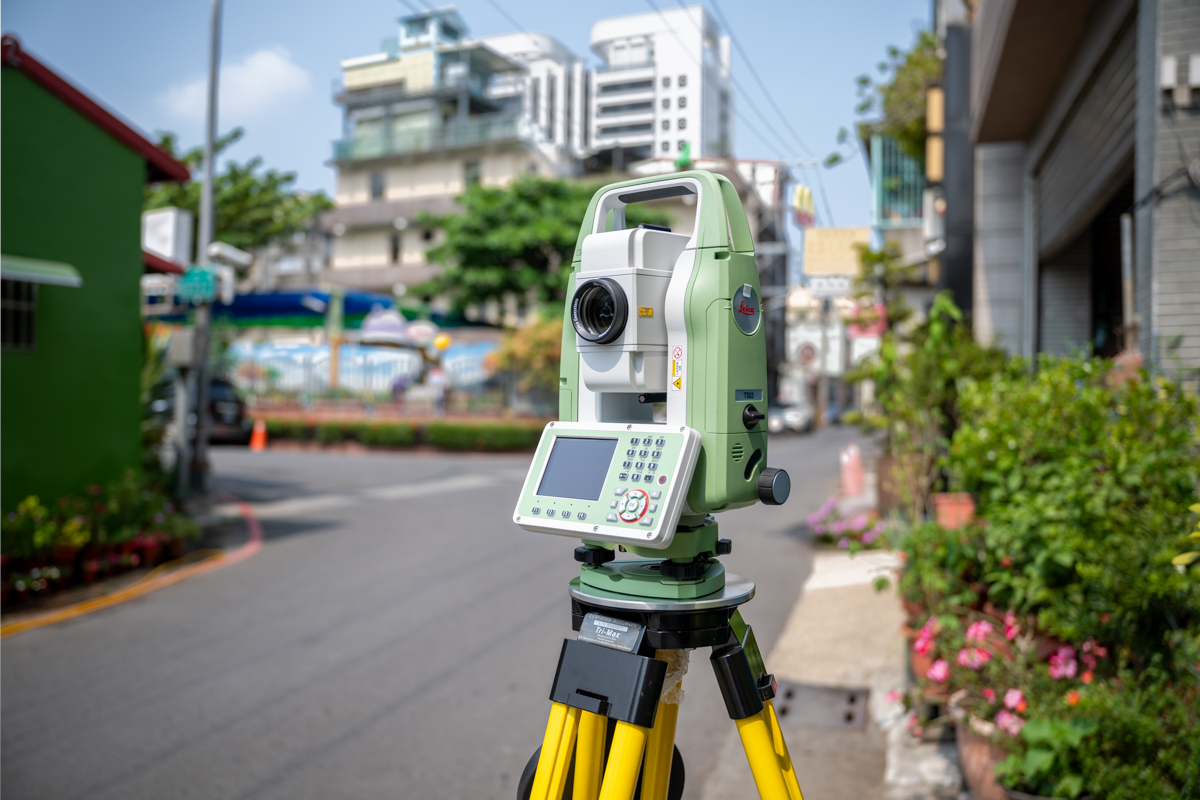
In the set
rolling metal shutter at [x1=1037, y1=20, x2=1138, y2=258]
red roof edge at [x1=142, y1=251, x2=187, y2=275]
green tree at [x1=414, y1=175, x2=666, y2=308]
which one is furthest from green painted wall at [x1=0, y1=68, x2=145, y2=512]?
green tree at [x1=414, y1=175, x2=666, y2=308]

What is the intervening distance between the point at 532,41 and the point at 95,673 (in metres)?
4.56

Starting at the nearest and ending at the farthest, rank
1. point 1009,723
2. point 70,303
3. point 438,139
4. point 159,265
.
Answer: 1. point 1009,723
2. point 438,139
3. point 70,303
4. point 159,265

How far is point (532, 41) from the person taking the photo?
3.58 m

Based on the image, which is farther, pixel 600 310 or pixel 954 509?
pixel 954 509

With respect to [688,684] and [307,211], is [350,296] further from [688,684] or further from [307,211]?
[688,684]

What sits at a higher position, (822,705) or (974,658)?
(974,658)

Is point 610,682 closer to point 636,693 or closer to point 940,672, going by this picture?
point 636,693

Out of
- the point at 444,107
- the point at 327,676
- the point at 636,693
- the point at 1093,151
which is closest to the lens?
the point at 636,693

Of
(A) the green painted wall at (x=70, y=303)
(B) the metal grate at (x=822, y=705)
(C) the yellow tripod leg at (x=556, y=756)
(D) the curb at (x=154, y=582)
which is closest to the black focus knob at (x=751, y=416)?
(C) the yellow tripod leg at (x=556, y=756)

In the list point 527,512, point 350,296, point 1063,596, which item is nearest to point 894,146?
point 350,296

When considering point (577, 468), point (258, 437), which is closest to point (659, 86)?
point (577, 468)

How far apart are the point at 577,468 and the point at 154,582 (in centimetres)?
734

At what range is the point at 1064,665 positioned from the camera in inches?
121

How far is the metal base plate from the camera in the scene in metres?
1.63
